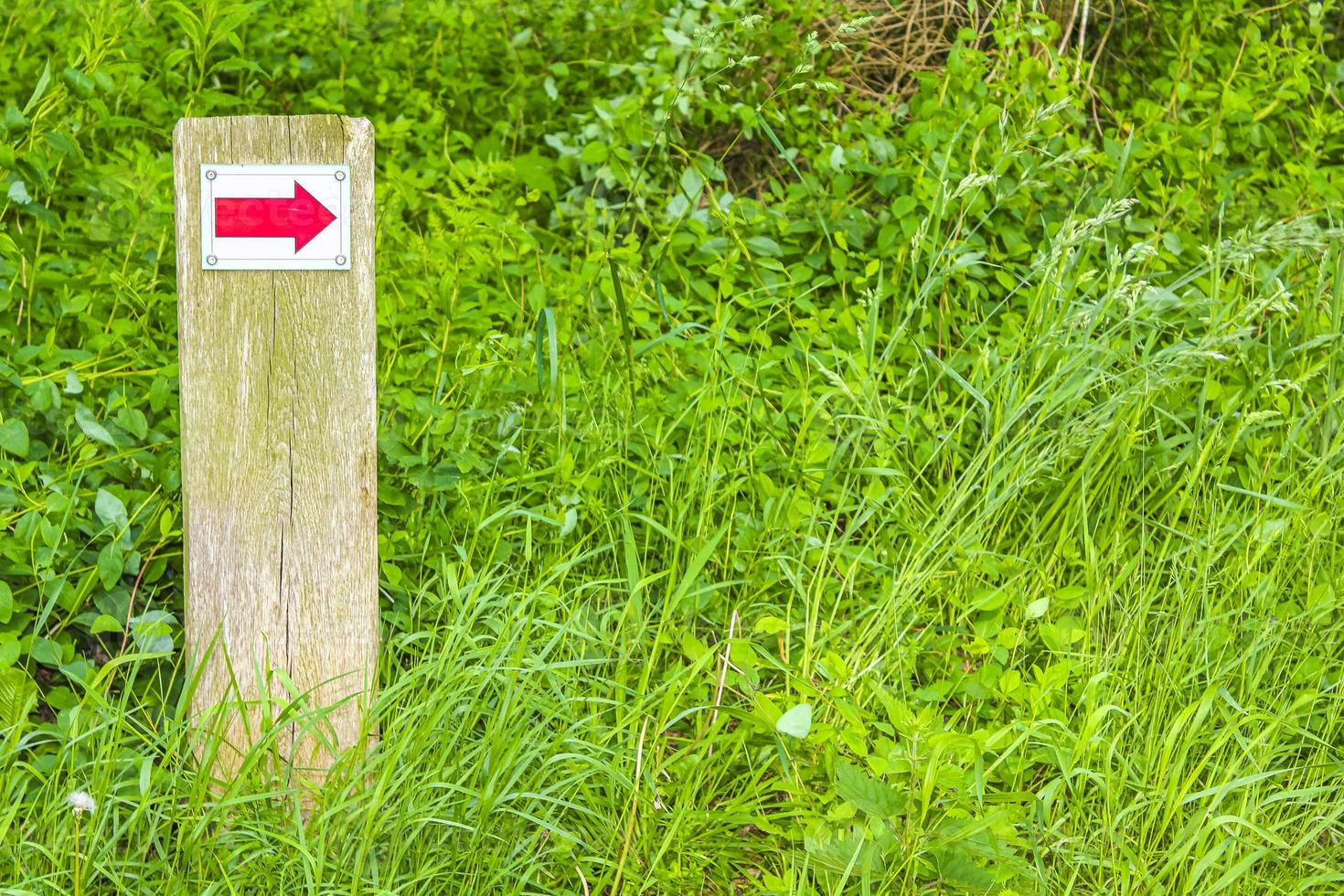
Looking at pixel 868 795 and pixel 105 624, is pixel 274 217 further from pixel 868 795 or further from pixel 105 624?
pixel 868 795

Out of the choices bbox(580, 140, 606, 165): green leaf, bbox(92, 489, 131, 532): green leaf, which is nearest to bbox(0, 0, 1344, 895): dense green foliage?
bbox(92, 489, 131, 532): green leaf

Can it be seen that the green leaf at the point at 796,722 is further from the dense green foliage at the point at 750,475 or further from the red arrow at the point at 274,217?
the red arrow at the point at 274,217

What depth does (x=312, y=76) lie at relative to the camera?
396 centimetres

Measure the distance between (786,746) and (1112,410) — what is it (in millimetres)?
1186

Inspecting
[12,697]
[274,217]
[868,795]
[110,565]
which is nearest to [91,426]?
[110,565]

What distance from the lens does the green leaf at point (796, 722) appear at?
1979 mm

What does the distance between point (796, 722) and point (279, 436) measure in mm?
1062

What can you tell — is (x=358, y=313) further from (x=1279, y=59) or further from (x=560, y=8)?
(x=1279, y=59)

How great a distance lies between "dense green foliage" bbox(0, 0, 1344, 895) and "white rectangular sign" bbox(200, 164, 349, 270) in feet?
2.04

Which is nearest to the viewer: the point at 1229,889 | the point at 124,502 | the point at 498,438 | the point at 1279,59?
the point at 1229,889

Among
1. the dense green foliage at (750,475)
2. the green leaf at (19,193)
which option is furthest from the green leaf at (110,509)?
the green leaf at (19,193)

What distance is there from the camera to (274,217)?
2.02 m

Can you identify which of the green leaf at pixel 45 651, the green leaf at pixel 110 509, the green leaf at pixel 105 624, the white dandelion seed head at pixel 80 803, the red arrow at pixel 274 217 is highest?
the red arrow at pixel 274 217

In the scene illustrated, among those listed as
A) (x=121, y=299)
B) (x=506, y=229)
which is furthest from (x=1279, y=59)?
(x=121, y=299)
